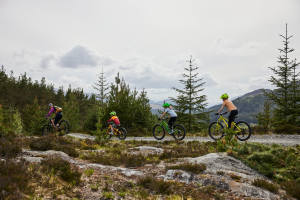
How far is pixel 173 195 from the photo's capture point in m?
3.83

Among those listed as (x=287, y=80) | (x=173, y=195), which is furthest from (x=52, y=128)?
(x=287, y=80)

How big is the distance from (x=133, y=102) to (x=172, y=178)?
12592 millimetres

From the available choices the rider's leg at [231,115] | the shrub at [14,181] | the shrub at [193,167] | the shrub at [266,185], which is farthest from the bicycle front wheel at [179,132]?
the shrub at [14,181]

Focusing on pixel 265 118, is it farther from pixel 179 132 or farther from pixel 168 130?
pixel 168 130

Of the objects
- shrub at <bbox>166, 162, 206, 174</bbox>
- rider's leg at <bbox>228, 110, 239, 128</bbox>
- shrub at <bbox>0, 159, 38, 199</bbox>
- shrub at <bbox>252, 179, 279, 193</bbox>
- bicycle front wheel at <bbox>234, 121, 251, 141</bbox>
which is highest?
rider's leg at <bbox>228, 110, 239, 128</bbox>

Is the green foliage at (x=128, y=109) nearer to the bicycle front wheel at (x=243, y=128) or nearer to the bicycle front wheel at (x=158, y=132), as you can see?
the bicycle front wheel at (x=158, y=132)

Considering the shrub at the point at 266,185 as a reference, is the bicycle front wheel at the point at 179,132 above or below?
above

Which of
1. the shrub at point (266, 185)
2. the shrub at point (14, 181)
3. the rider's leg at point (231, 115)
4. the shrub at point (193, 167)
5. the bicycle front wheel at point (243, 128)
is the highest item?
the rider's leg at point (231, 115)

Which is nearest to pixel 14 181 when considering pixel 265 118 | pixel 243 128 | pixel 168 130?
pixel 168 130

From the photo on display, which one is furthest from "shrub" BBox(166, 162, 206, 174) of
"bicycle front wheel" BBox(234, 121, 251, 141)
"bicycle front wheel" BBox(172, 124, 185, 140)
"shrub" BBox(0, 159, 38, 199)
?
"bicycle front wheel" BBox(172, 124, 185, 140)

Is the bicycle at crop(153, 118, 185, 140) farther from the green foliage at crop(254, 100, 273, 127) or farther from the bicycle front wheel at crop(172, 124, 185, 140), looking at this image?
the green foliage at crop(254, 100, 273, 127)

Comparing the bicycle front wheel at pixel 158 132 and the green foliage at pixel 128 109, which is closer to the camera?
the bicycle front wheel at pixel 158 132

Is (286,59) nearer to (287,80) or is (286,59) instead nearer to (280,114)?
(287,80)

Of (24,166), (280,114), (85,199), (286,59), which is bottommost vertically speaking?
(85,199)
